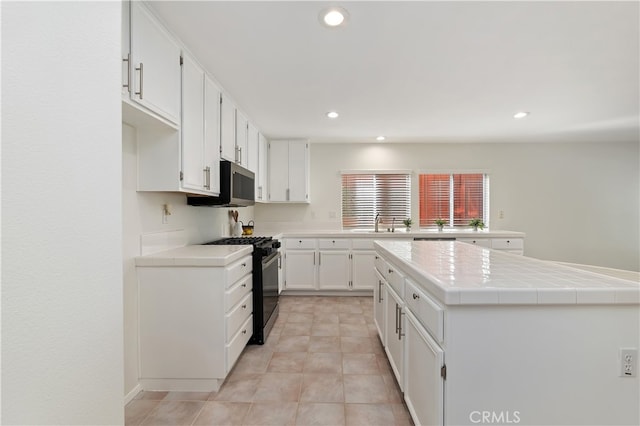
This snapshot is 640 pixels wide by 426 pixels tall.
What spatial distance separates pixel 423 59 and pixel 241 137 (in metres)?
1.94

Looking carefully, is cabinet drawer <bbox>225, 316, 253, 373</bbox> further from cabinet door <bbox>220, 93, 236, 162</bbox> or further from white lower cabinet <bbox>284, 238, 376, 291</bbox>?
white lower cabinet <bbox>284, 238, 376, 291</bbox>

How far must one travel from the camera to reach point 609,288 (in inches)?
44.6

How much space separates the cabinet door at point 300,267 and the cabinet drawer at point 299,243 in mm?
63

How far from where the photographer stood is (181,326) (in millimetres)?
1945

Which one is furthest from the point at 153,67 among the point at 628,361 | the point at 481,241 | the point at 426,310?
the point at 481,241

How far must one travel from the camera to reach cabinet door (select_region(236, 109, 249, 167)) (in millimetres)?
3082

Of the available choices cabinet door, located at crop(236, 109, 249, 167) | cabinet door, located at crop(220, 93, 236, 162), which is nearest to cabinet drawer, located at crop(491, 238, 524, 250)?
cabinet door, located at crop(236, 109, 249, 167)

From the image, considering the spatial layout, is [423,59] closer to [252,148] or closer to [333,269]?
[252,148]

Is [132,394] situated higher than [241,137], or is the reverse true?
[241,137]

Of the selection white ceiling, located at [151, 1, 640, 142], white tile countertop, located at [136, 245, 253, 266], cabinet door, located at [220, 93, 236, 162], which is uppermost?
white ceiling, located at [151, 1, 640, 142]

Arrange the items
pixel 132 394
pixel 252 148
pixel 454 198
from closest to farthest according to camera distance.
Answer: pixel 132 394, pixel 252 148, pixel 454 198

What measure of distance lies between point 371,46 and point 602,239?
5161mm

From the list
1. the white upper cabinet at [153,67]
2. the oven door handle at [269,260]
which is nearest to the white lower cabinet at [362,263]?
the oven door handle at [269,260]

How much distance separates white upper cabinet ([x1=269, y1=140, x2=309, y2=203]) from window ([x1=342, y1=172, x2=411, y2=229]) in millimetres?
738
